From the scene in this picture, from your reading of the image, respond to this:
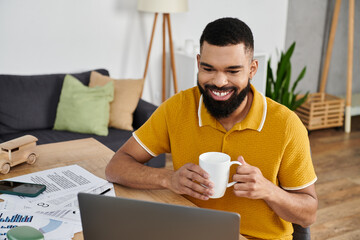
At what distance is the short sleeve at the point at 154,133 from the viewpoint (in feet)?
5.05

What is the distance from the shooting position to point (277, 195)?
Result: 123 centimetres

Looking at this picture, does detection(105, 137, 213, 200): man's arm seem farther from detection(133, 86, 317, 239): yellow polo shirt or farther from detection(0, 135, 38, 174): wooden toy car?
detection(0, 135, 38, 174): wooden toy car

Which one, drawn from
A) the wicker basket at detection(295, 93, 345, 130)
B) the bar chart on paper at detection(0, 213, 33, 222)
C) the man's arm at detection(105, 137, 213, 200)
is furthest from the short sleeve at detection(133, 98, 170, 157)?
the wicker basket at detection(295, 93, 345, 130)

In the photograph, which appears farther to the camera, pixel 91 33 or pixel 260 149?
pixel 91 33

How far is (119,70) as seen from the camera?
378 centimetres

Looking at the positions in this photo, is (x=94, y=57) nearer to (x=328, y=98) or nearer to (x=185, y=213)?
(x=328, y=98)

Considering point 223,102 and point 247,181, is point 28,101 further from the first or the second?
point 247,181

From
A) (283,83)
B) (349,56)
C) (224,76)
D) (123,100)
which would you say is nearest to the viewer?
(224,76)

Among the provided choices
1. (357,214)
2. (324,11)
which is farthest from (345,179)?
(324,11)

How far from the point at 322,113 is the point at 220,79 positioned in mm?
3346

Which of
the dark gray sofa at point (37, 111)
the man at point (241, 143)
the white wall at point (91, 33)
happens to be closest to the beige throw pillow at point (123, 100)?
the dark gray sofa at point (37, 111)

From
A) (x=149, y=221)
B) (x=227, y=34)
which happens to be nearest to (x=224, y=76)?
(x=227, y=34)

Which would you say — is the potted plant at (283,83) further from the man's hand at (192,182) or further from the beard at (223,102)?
the man's hand at (192,182)

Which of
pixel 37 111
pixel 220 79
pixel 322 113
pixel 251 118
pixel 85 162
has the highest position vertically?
pixel 220 79
